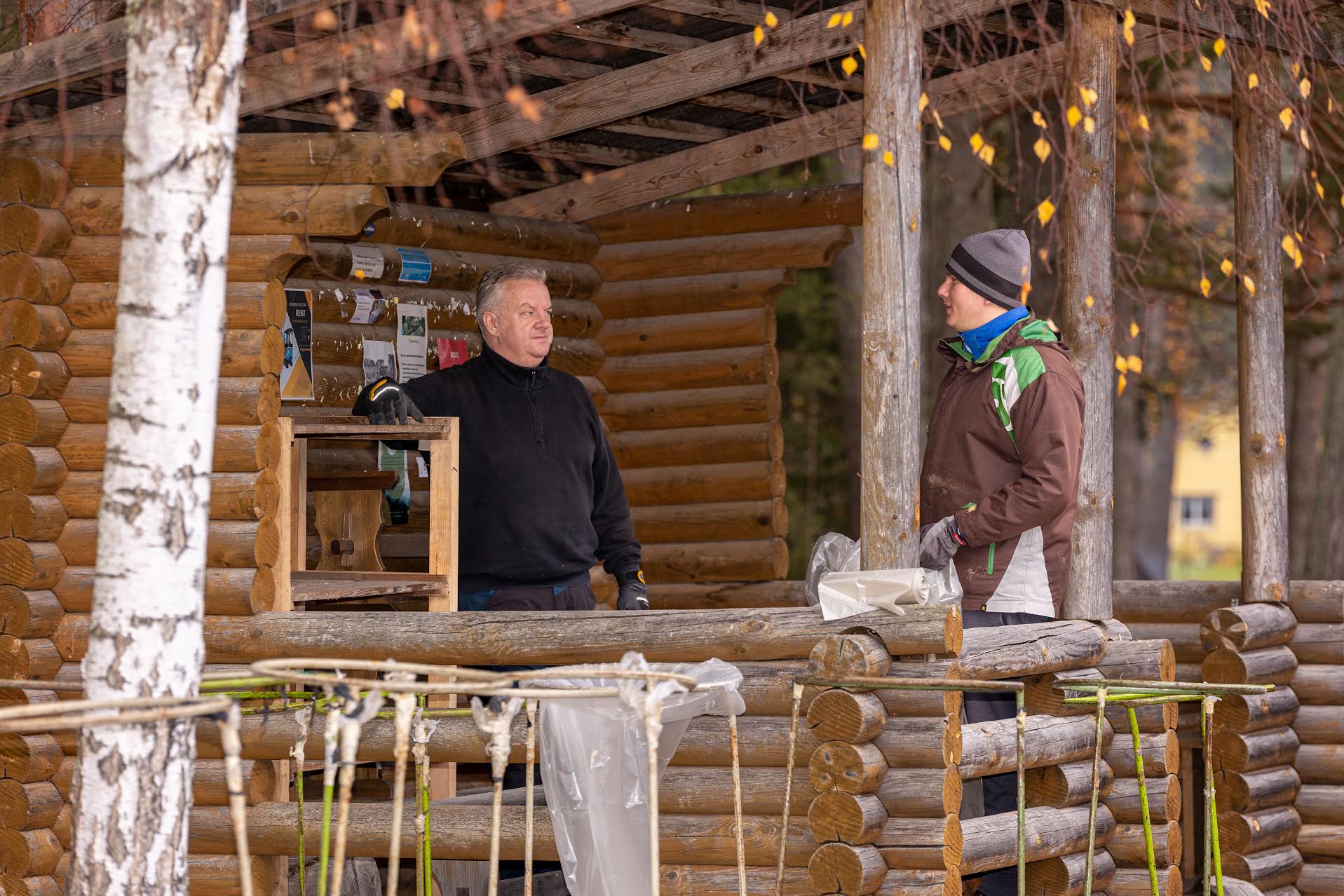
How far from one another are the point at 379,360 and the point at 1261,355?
4.44 metres

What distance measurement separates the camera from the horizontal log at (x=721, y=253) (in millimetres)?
9773

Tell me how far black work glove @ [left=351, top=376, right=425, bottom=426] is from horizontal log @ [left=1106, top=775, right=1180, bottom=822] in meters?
3.03

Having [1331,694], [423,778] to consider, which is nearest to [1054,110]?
[1331,694]

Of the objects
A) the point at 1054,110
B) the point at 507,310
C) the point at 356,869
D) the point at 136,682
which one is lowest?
the point at 356,869

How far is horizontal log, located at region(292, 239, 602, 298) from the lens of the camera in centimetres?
815

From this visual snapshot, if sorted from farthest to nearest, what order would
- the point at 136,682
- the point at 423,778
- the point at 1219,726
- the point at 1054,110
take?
the point at 1054,110
the point at 1219,726
the point at 423,778
the point at 136,682

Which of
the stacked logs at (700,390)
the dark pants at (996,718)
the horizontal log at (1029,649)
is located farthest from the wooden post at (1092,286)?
the stacked logs at (700,390)

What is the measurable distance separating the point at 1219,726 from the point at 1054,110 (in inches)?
193

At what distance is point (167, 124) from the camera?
147 inches

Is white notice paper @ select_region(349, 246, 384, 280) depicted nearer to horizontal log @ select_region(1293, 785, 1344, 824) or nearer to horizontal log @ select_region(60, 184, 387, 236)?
horizontal log @ select_region(60, 184, 387, 236)

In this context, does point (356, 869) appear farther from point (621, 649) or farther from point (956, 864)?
point (956, 864)

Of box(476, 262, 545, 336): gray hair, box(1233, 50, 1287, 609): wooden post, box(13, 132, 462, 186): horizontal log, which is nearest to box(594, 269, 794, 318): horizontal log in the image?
box(1233, 50, 1287, 609): wooden post

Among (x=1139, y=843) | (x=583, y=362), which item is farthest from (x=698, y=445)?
(x=1139, y=843)

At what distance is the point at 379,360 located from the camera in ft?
28.2
